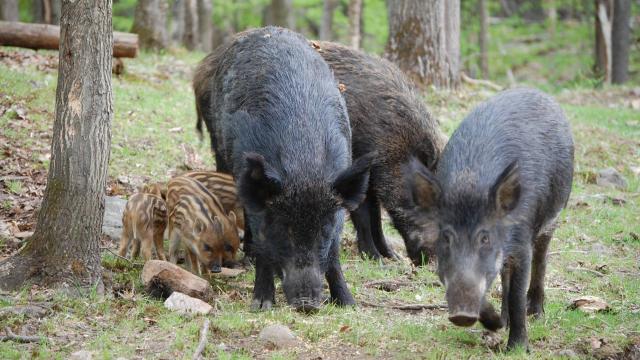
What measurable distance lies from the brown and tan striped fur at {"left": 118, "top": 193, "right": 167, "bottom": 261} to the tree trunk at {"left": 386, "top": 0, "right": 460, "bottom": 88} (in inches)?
269

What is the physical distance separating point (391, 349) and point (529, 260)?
39.2 inches

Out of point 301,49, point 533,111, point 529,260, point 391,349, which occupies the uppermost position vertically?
point 301,49

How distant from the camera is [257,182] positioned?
5559mm

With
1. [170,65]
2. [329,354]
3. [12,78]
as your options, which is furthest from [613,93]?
[329,354]

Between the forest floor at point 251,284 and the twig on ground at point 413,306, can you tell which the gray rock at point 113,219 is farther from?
the twig on ground at point 413,306

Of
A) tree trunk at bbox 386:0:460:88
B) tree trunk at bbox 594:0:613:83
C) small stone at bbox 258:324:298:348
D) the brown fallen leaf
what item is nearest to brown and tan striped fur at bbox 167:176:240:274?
small stone at bbox 258:324:298:348

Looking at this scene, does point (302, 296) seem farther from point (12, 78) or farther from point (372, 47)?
point (372, 47)

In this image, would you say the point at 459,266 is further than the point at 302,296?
No

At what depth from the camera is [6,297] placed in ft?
17.7

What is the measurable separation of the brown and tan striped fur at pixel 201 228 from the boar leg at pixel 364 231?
130 cm

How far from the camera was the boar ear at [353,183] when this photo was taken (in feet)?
18.2

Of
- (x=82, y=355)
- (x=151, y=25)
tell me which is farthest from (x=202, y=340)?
(x=151, y=25)

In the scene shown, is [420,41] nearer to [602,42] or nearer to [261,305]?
[261,305]

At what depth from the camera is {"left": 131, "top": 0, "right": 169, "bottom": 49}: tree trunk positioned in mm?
15445
